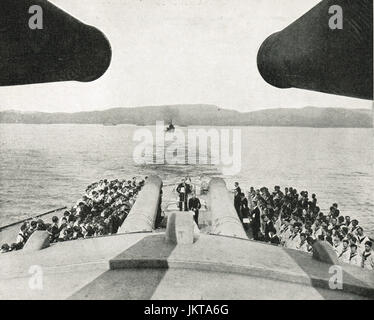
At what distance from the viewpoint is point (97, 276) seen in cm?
549

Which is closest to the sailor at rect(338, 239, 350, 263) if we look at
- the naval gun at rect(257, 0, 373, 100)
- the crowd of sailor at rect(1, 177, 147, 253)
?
the crowd of sailor at rect(1, 177, 147, 253)

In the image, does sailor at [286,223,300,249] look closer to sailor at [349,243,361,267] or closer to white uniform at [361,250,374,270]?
sailor at [349,243,361,267]

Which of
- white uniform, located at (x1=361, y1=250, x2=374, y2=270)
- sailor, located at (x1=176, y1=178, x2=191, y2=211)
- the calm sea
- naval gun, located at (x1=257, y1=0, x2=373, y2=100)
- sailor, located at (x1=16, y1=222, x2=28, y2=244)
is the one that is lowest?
the calm sea

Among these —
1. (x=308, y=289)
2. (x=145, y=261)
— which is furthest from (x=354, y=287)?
(x=145, y=261)

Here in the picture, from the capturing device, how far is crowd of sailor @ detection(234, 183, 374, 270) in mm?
10109

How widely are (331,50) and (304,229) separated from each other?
1054 centimetres

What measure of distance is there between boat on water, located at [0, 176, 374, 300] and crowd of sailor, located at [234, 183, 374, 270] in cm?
122

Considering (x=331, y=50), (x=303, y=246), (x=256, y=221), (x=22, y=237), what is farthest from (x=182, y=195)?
(x=331, y=50)

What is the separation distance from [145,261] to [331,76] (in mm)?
4114

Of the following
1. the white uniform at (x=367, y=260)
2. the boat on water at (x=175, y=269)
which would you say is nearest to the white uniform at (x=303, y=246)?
the white uniform at (x=367, y=260)

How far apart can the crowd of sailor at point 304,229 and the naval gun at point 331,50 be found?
4298 millimetres

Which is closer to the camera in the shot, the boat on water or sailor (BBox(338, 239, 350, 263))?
the boat on water

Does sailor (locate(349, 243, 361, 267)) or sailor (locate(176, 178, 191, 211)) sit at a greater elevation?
sailor (locate(176, 178, 191, 211))
